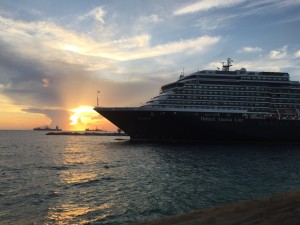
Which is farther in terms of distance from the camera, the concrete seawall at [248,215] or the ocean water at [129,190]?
the ocean water at [129,190]

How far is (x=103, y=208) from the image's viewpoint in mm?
18078

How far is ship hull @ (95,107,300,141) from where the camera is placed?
6662cm

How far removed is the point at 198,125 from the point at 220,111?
5.86 meters

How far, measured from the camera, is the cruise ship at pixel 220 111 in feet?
220

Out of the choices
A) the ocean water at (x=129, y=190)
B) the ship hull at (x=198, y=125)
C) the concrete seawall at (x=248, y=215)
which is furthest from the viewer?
the ship hull at (x=198, y=125)

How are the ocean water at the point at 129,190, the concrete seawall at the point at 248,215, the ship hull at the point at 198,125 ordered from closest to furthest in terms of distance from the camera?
the concrete seawall at the point at 248,215
the ocean water at the point at 129,190
the ship hull at the point at 198,125

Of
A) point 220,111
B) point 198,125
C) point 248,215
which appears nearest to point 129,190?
point 248,215

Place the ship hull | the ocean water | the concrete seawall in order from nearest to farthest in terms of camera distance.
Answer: the concrete seawall
the ocean water
the ship hull

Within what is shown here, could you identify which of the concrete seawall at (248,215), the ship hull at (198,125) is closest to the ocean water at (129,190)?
the concrete seawall at (248,215)

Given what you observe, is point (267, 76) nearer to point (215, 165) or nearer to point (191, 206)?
point (215, 165)

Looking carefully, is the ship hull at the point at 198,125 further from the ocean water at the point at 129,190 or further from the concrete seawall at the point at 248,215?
the concrete seawall at the point at 248,215

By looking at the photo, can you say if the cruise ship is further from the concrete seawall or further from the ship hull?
the concrete seawall

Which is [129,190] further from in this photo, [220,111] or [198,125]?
[220,111]

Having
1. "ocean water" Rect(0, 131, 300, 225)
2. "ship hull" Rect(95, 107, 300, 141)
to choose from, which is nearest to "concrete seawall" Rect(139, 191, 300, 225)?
"ocean water" Rect(0, 131, 300, 225)
